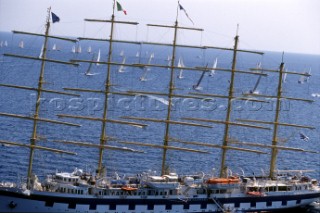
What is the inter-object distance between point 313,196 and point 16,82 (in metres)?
99.4

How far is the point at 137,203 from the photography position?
5953 centimetres

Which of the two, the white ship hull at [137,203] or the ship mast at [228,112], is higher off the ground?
the ship mast at [228,112]

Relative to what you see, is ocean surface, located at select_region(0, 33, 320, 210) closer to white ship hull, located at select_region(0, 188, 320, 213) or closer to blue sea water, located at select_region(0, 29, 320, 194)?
blue sea water, located at select_region(0, 29, 320, 194)

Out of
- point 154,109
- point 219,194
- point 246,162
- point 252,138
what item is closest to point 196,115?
point 154,109

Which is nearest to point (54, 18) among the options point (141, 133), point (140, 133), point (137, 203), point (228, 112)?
point (137, 203)

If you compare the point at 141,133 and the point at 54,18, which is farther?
the point at 141,133

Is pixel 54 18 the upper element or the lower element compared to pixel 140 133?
Result: upper

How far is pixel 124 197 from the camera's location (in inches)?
2329

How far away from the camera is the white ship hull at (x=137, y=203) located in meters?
57.5

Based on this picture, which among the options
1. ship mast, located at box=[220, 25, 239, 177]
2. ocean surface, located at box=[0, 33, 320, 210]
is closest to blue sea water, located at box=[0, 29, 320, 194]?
ocean surface, located at box=[0, 33, 320, 210]

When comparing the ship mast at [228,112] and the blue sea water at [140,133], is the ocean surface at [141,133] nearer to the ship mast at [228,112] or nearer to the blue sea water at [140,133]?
the blue sea water at [140,133]

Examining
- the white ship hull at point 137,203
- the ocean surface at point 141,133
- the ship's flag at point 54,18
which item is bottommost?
the white ship hull at point 137,203

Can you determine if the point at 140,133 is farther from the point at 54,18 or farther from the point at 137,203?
the point at 54,18

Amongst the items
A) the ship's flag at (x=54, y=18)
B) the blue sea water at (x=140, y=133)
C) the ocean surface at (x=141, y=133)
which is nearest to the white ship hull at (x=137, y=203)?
the ocean surface at (x=141, y=133)
